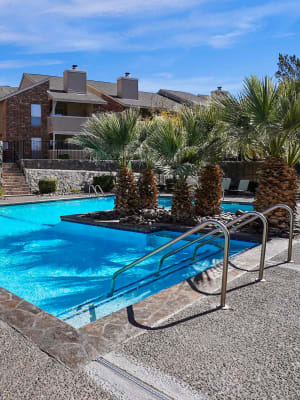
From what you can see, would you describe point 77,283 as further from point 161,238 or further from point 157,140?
point 157,140

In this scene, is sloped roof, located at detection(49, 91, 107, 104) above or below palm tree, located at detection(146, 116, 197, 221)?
above

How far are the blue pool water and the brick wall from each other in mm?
18859

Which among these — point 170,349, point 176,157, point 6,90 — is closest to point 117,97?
point 6,90

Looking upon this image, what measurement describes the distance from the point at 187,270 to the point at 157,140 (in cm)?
→ 432

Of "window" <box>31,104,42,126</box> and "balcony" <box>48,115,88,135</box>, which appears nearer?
"balcony" <box>48,115,88,135</box>

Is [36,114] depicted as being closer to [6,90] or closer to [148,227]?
[6,90]

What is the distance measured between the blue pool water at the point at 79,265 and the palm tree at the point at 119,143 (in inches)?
63.8

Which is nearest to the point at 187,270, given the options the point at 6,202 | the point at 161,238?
the point at 161,238

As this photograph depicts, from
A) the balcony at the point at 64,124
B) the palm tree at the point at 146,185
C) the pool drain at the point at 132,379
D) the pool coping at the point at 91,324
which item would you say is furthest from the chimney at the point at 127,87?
the pool drain at the point at 132,379

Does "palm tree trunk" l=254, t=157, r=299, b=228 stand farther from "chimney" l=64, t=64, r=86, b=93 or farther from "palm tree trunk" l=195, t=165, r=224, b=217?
"chimney" l=64, t=64, r=86, b=93

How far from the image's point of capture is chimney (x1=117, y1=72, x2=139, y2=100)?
3541cm

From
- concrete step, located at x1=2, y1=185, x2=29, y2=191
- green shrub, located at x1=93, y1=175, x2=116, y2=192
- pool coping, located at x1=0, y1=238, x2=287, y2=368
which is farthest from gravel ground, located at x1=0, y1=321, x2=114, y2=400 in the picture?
green shrub, located at x1=93, y1=175, x2=116, y2=192

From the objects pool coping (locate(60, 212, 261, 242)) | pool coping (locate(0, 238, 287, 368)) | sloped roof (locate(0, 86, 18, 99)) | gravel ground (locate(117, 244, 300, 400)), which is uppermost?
sloped roof (locate(0, 86, 18, 99))

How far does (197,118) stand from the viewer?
10.3m
